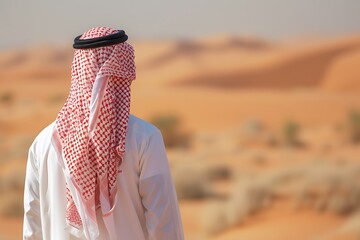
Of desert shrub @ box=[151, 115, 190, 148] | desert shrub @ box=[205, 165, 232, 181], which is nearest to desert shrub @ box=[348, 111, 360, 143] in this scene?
desert shrub @ box=[151, 115, 190, 148]

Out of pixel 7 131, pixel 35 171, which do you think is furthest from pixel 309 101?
pixel 35 171

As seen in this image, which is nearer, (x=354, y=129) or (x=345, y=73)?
(x=354, y=129)

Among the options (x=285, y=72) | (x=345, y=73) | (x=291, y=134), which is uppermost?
(x=345, y=73)

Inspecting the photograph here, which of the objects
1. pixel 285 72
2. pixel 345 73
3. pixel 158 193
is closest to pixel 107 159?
pixel 158 193

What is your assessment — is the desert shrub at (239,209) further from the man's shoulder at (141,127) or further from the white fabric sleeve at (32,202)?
the man's shoulder at (141,127)

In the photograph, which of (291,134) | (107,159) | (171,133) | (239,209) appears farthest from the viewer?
(171,133)

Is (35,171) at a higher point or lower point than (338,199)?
higher

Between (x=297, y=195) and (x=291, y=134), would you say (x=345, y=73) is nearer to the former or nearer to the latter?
(x=291, y=134)

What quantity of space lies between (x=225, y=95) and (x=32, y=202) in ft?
70.0

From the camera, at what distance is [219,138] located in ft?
63.9

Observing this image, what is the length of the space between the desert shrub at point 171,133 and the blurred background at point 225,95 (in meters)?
0.03

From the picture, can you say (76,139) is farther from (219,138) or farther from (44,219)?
(219,138)

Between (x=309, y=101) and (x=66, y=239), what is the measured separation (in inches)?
776

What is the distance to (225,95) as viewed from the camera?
2466 cm
